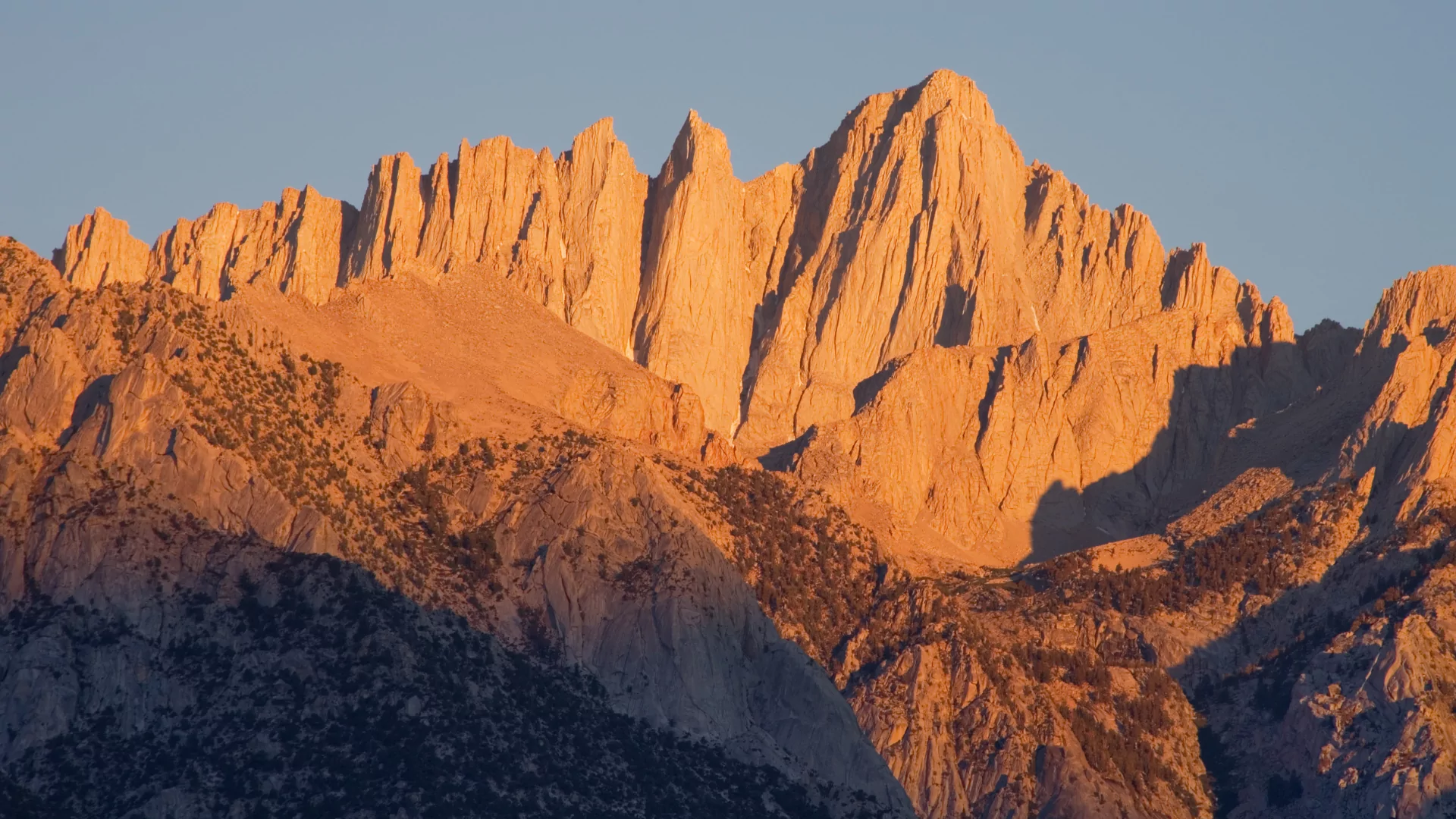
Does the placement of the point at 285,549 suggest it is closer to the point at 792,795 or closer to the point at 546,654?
the point at 546,654

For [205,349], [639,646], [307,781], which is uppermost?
[205,349]

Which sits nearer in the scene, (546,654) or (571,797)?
(571,797)

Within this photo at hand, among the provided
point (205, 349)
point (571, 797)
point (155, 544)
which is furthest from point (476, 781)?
point (205, 349)

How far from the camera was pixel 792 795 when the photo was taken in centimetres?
19062

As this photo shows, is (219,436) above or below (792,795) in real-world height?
above

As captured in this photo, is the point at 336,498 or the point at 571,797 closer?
the point at 571,797

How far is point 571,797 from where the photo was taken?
18025 centimetres

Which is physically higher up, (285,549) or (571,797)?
(285,549)

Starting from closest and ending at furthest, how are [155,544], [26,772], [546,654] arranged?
[26,772] < [155,544] < [546,654]

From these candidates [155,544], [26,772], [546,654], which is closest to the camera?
[26,772]

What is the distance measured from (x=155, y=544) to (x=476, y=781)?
19118 millimetres

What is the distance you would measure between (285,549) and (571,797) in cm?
1854

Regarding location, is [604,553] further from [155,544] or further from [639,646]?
[155,544]

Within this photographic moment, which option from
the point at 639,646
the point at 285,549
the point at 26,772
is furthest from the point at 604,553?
the point at 26,772
